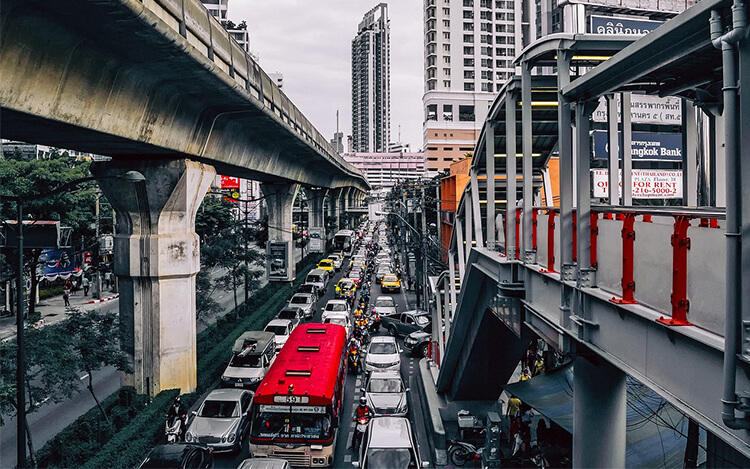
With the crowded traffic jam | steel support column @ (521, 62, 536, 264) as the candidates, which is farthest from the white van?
steel support column @ (521, 62, 536, 264)

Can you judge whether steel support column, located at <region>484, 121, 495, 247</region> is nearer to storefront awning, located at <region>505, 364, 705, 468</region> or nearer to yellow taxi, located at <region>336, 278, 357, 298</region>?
storefront awning, located at <region>505, 364, 705, 468</region>

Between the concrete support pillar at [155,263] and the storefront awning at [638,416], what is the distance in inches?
422

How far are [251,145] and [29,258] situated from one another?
17.8 meters

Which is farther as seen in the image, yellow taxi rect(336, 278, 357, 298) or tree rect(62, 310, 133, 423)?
yellow taxi rect(336, 278, 357, 298)

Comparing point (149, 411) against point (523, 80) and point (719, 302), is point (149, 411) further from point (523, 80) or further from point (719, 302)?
point (719, 302)

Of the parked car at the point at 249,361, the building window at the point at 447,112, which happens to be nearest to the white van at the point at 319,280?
the parked car at the point at 249,361

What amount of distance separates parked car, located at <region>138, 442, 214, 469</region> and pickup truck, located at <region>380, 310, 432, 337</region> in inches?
660

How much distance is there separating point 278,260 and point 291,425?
2300 cm

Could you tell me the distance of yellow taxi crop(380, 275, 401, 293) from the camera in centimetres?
4497

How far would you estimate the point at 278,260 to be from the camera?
3634 centimetres

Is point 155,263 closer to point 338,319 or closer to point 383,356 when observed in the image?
point 383,356

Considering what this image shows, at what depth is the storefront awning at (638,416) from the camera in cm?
1098

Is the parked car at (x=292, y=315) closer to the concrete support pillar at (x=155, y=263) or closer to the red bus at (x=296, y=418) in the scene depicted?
the concrete support pillar at (x=155, y=263)

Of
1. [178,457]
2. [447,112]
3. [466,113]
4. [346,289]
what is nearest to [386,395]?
[178,457]
